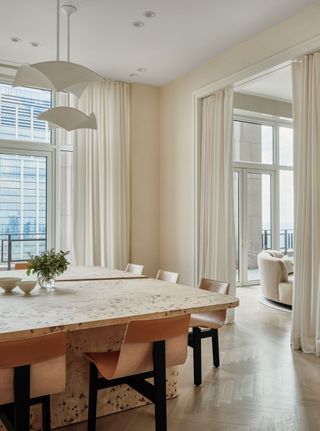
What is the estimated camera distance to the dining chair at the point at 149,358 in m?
2.09

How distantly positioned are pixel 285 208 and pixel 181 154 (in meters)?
3.43

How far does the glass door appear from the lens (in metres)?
8.05

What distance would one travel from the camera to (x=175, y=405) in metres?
2.92

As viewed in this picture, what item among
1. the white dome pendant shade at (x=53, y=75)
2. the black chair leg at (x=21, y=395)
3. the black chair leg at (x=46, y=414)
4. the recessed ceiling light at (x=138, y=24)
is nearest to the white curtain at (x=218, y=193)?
the recessed ceiling light at (x=138, y=24)

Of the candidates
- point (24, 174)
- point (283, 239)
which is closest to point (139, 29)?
point (24, 174)

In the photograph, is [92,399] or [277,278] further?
[277,278]

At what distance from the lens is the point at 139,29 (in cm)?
468

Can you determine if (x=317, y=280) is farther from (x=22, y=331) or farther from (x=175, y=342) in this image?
(x=22, y=331)

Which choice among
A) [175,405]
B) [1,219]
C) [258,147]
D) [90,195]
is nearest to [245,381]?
[175,405]

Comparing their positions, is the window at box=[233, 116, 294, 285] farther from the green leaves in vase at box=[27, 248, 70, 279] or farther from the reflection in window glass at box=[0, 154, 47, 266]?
the green leaves in vase at box=[27, 248, 70, 279]

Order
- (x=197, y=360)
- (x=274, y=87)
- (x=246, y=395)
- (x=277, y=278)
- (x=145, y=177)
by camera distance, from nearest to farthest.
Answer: (x=246, y=395)
(x=197, y=360)
(x=277, y=278)
(x=145, y=177)
(x=274, y=87)

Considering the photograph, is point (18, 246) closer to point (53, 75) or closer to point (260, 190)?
point (53, 75)

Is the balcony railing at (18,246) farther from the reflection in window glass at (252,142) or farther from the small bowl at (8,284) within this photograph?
the reflection in window glass at (252,142)

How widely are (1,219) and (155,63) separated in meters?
3.07
